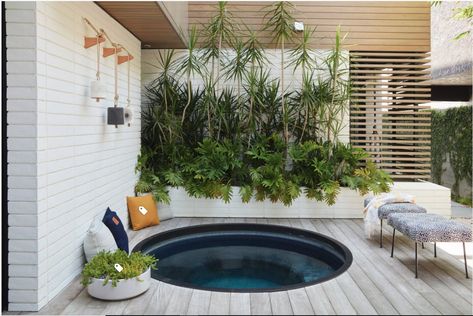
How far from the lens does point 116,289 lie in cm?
369

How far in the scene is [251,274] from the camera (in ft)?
16.5

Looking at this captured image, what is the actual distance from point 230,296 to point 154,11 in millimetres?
3220

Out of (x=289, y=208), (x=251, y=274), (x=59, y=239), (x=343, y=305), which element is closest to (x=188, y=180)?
(x=289, y=208)

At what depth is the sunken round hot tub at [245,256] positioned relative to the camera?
4.85 metres

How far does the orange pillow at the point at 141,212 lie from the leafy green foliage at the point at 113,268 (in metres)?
2.26

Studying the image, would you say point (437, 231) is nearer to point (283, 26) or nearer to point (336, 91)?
point (336, 91)

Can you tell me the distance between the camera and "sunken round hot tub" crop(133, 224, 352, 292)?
15.9ft

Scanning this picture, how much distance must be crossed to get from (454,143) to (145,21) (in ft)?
25.0

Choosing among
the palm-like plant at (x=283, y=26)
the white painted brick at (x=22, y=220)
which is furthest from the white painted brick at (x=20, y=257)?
the palm-like plant at (x=283, y=26)

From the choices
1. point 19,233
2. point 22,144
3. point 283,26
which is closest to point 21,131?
point 22,144

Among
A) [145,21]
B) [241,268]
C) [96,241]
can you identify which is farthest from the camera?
[145,21]

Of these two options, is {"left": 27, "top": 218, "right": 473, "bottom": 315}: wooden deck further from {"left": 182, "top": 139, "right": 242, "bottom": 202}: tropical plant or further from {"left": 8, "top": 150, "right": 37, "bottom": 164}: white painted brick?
{"left": 182, "top": 139, "right": 242, "bottom": 202}: tropical plant

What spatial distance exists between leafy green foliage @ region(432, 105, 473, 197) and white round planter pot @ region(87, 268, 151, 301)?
323 inches

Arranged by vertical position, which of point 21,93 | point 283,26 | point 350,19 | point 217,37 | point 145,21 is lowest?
point 21,93
